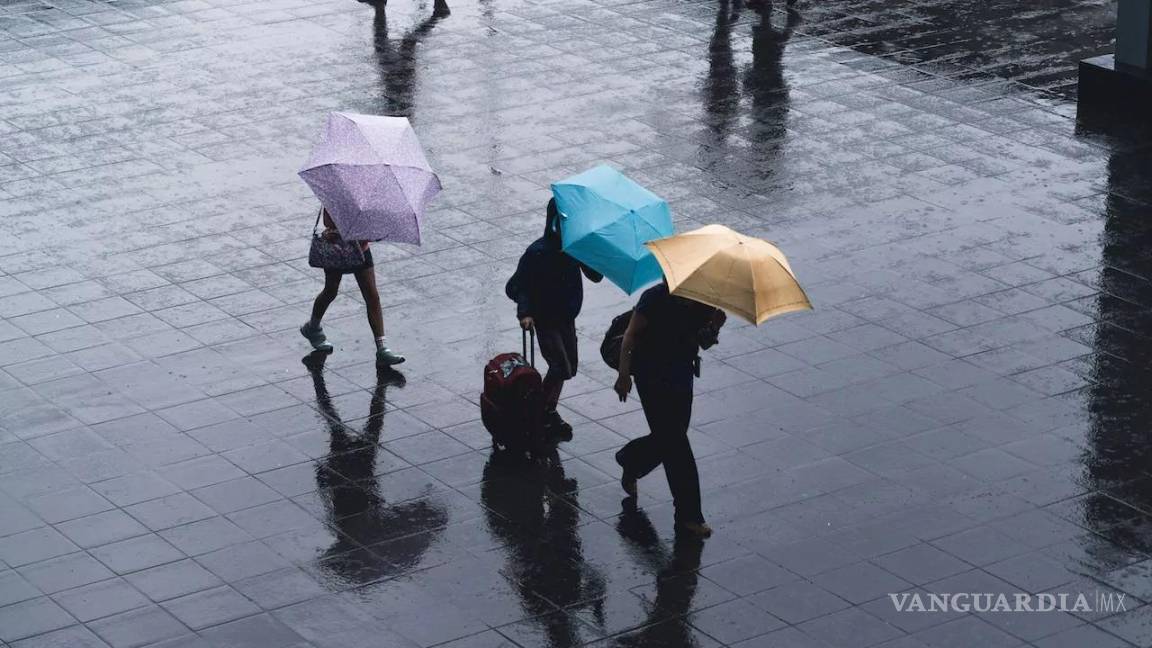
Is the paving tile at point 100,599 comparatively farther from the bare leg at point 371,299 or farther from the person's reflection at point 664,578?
the bare leg at point 371,299

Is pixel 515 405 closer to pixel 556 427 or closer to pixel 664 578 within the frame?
pixel 556 427

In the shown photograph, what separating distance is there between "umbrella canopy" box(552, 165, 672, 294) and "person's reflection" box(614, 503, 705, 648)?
133cm

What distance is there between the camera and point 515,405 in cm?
1095

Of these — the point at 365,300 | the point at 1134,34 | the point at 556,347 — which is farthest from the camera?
the point at 1134,34

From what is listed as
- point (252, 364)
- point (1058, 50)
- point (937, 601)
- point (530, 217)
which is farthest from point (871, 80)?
point (937, 601)

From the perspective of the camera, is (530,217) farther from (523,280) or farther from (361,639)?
(361,639)

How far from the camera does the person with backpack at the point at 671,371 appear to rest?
983 centimetres

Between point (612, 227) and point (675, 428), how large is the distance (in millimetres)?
1268

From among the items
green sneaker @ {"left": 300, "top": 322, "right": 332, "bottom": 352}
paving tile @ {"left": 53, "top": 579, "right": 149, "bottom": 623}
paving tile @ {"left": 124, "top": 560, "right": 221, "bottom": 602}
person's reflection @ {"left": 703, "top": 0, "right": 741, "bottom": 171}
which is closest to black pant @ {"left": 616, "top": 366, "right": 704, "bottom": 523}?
paving tile @ {"left": 124, "top": 560, "right": 221, "bottom": 602}

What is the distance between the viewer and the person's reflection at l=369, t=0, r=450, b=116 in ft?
60.5

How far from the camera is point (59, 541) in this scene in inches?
396

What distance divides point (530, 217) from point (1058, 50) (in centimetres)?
781

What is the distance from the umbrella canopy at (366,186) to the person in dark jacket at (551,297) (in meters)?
0.98

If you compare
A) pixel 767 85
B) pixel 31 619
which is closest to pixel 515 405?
pixel 31 619
